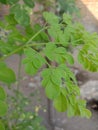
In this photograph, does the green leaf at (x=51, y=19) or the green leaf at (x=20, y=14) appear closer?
the green leaf at (x=51, y=19)

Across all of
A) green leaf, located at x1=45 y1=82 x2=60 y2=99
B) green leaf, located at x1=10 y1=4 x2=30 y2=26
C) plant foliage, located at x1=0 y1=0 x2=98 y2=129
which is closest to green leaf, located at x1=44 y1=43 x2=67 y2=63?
plant foliage, located at x1=0 y1=0 x2=98 y2=129

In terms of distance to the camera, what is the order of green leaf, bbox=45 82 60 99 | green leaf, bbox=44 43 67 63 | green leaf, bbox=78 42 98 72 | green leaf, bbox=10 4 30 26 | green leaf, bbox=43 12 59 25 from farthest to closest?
green leaf, bbox=10 4 30 26, green leaf, bbox=43 12 59 25, green leaf, bbox=78 42 98 72, green leaf, bbox=44 43 67 63, green leaf, bbox=45 82 60 99

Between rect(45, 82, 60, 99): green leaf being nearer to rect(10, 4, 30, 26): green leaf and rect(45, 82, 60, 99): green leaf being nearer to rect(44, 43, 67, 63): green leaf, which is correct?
rect(44, 43, 67, 63): green leaf

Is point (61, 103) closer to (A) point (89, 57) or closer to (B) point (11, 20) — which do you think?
(A) point (89, 57)

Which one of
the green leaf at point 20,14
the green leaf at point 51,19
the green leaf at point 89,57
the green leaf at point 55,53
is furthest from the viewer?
the green leaf at point 20,14

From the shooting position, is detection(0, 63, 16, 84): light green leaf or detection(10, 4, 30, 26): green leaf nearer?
detection(0, 63, 16, 84): light green leaf

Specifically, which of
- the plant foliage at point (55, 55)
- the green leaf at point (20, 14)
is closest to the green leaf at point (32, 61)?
Answer: the plant foliage at point (55, 55)

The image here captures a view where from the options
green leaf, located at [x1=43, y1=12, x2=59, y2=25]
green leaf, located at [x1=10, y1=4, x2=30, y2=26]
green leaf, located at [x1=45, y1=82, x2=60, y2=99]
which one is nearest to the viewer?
green leaf, located at [x1=45, y1=82, x2=60, y2=99]

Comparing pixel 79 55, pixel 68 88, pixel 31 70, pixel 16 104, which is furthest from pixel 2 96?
pixel 16 104

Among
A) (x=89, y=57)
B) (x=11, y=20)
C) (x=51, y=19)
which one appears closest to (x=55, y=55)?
(x=89, y=57)

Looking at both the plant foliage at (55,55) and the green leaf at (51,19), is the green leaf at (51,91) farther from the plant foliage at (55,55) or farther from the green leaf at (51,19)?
the green leaf at (51,19)

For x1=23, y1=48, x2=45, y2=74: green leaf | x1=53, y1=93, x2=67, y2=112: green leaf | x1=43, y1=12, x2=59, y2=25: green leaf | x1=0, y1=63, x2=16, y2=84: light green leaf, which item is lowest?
x1=53, y1=93, x2=67, y2=112: green leaf

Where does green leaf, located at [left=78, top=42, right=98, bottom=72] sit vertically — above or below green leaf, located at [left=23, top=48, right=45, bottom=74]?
above
